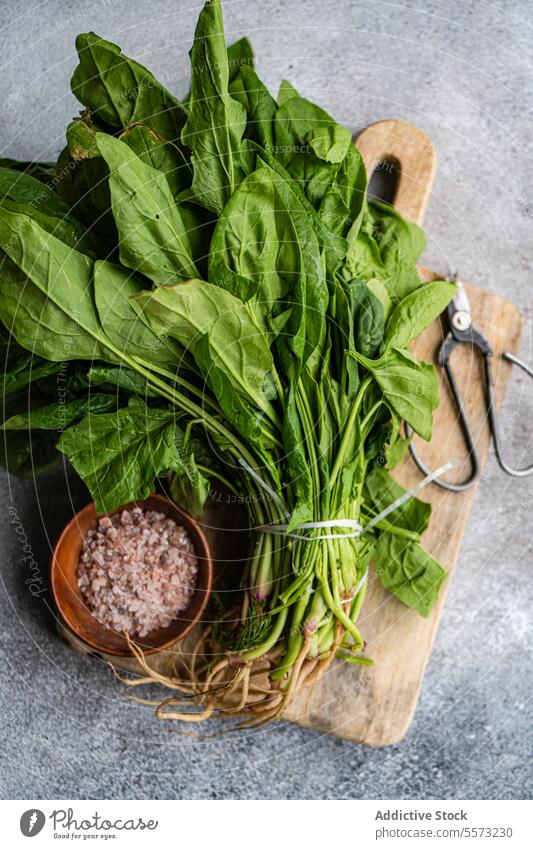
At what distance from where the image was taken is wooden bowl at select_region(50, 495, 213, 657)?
754 mm

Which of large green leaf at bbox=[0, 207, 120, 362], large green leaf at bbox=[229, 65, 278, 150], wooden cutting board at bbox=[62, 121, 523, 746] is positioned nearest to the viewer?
large green leaf at bbox=[0, 207, 120, 362]

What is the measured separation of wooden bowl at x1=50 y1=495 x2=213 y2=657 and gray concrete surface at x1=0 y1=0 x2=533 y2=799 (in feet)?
0.27

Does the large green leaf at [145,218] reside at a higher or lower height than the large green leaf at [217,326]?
higher

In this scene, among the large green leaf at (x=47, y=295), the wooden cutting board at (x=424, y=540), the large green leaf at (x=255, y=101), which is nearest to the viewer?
the large green leaf at (x=47, y=295)

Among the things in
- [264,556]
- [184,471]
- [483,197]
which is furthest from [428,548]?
[483,197]

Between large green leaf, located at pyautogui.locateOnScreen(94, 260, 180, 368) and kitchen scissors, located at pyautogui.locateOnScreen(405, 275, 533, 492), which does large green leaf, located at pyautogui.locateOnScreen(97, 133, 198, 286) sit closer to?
large green leaf, located at pyautogui.locateOnScreen(94, 260, 180, 368)

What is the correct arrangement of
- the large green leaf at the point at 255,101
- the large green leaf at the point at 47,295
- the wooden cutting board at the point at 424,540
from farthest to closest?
the wooden cutting board at the point at 424,540
the large green leaf at the point at 255,101
the large green leaf at the point at 47,295

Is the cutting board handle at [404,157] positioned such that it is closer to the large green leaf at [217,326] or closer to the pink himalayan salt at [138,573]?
the large green leaf at [217,326]

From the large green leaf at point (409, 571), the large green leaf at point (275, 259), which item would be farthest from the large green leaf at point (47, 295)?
the large green leaf at point (409, 571)

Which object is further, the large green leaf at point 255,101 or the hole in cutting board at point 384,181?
the hole in cutting board at point 384,181

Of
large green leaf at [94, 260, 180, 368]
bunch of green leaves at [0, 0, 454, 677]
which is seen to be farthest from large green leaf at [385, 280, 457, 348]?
large green leaf at [94, 260, 180, 368]

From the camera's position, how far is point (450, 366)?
2.76 feet

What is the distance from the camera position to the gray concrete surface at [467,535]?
834 mm
